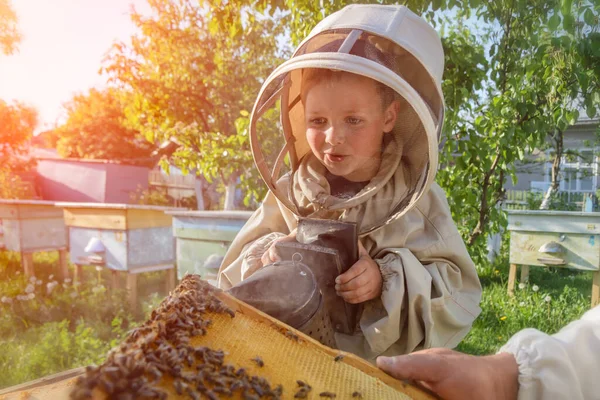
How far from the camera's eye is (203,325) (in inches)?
27.0

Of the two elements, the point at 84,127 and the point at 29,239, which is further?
the point at 84,127

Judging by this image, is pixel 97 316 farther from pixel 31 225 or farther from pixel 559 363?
pixel 559 363

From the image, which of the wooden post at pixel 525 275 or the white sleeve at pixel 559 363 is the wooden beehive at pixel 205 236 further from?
the white sleeve at pixel 559 363

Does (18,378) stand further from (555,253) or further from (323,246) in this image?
(555,253)

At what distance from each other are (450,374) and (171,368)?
0.46 m

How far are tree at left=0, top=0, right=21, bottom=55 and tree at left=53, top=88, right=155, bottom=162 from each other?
47.2 inches

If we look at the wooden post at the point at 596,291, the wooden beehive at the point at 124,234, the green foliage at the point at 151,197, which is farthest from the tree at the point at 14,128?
the wooden post at the point at 596,291

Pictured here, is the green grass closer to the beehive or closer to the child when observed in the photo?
the child

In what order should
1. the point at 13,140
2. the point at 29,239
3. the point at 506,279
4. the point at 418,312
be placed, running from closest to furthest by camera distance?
the point at 418,312, the point at 506,279, the point at 29,239, the point at 13,140

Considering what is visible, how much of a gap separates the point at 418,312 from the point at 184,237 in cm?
248

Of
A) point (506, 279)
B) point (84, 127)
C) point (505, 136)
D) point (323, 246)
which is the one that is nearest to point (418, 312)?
point (323, 246)

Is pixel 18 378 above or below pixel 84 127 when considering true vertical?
below

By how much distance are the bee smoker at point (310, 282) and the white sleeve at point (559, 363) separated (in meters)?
0.37

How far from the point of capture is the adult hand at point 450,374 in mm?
717
